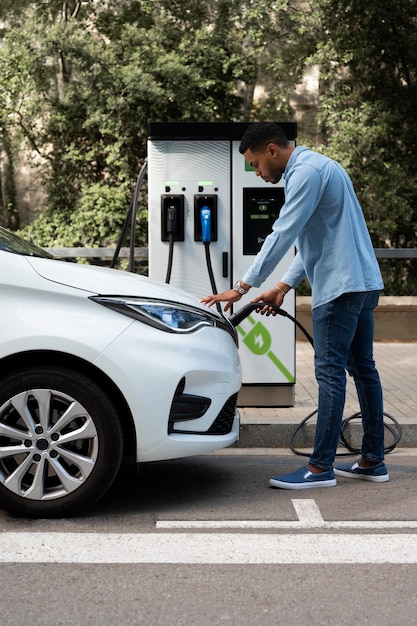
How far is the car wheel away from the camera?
168 inches

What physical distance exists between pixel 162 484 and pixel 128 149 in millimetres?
10898

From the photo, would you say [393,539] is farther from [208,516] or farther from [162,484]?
[162,484]

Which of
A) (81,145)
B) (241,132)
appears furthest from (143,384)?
(81,145)

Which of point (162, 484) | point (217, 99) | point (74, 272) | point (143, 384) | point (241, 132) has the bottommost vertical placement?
point (162, 484)

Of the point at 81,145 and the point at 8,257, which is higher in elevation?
the point at 81,145

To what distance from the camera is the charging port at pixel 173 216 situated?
21.1 ft

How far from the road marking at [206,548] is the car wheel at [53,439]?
22cm

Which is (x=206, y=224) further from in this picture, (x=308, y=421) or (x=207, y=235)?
(x=308, y=421)

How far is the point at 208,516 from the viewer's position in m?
4.41

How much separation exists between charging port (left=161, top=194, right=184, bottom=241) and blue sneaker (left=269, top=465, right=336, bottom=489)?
2154 mm

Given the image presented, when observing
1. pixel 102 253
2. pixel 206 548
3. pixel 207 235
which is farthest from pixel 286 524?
pixel 102 253

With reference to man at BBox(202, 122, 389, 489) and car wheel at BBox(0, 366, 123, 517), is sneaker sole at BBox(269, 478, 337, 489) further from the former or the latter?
car wheel at BBox(0, 366, 123, 517)

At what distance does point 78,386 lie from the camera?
14.0 ft

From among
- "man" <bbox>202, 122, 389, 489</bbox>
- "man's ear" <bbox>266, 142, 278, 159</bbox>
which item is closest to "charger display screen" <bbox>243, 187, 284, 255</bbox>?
"man" <bbox>202, 122, 389, 489</bbox>
